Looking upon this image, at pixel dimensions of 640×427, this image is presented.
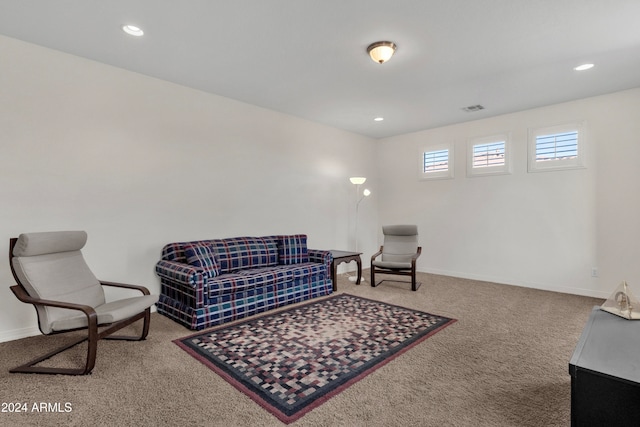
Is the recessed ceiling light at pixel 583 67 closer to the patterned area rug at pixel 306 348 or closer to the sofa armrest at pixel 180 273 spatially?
the patterned area rug at pixel 306 348

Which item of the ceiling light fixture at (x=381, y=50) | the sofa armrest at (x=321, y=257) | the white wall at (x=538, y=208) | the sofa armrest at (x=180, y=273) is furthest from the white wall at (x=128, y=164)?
the white wall at (x=538, y=208)

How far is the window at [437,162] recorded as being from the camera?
5830mm

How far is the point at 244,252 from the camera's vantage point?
4.25 m

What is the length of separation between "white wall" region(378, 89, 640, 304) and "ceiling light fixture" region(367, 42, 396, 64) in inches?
127

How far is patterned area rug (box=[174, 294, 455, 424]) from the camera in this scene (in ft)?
6.78

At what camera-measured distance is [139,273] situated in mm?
3619

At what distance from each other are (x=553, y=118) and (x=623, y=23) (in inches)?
90.3

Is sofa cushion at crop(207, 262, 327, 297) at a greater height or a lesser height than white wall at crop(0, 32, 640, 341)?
lesser

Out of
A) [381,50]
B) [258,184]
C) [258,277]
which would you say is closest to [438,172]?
[258,184]

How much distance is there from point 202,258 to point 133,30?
7.52 ft

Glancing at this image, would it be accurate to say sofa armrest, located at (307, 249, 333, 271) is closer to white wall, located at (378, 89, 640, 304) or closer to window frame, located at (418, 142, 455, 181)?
white wall, located at (378, 89, 640, 304)

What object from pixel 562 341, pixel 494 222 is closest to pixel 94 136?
pixel 562 341

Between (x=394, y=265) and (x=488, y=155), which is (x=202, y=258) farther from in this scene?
(x=488, y=155)


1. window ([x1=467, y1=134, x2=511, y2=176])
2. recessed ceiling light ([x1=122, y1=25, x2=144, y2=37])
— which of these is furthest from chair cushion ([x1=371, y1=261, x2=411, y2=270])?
recessed ceiling light ([x1=122, y1=25, x2=144, y2=37])
